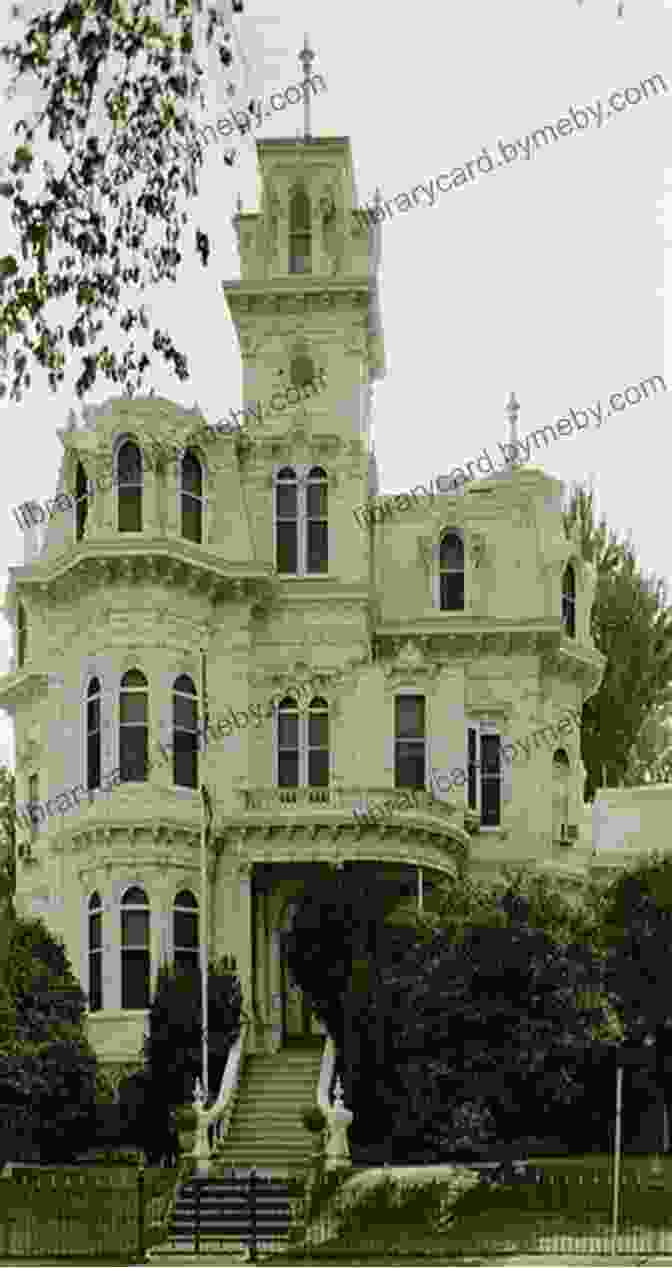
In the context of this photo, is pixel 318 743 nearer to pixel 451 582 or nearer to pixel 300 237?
pixel 451 582

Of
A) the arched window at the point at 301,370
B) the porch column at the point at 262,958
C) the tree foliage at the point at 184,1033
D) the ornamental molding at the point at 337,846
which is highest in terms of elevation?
the arched window at the point at 301,370

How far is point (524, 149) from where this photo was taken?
1806 inches

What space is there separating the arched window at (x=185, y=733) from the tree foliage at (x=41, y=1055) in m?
4.32

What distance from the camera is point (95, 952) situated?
4734 centimetres

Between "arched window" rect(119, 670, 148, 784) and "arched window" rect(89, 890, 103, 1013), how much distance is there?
7.10 ft

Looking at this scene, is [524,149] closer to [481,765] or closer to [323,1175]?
[481,765]

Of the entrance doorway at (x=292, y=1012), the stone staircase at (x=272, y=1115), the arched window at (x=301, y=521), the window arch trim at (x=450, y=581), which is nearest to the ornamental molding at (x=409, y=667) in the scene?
the window arch trim at (x=450, y=581)

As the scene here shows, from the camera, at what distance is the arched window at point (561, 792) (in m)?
52.4

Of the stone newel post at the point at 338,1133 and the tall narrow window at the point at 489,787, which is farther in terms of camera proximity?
the tall narrow window at the point at 489,787

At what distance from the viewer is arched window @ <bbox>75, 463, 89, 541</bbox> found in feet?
161

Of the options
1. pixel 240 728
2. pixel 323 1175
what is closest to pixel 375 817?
pixel 240 728

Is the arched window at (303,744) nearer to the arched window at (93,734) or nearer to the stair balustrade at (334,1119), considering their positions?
the arched window at (93,734)

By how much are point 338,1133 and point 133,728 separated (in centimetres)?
993

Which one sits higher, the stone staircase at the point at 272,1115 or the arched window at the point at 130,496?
the arched window at the point at 130,496
